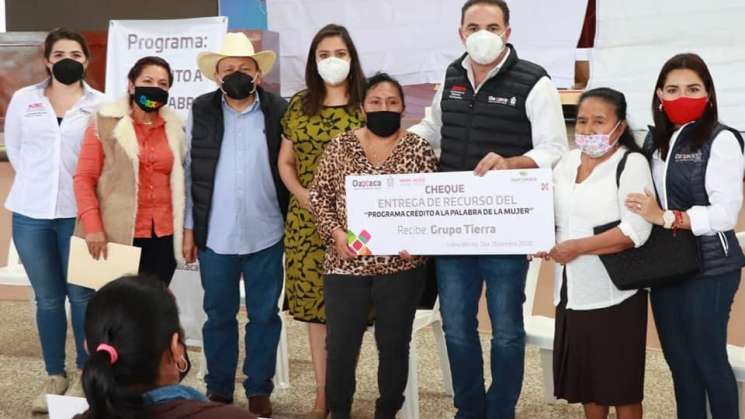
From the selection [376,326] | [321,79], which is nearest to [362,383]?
[376,326]

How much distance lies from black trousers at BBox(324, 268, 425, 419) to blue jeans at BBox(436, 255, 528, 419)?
0.45ft

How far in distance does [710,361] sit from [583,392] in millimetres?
401

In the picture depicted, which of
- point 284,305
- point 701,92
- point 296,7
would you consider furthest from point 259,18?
point 701,92

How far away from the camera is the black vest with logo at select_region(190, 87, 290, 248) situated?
3.55 m

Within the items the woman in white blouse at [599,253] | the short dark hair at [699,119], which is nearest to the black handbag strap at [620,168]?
the woman in white blouse at [599,253]

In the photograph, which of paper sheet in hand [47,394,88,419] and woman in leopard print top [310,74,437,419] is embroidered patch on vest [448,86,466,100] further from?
paper sheet in hand [47,394,88,419]

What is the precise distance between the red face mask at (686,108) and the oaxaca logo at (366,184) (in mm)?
941

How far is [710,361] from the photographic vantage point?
2.86 m

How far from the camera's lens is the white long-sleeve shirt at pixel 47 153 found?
3699 millimetres

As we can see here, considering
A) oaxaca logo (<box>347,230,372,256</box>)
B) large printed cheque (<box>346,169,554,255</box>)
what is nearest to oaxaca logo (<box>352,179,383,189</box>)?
large printed cheque (<box>346,169,554,255</box>)

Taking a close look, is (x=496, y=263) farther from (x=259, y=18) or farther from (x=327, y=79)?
(x=259, y=18)

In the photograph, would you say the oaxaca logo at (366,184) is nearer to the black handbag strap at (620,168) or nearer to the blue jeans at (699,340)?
the black handbag strap at (620,168)

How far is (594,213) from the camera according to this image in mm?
2939

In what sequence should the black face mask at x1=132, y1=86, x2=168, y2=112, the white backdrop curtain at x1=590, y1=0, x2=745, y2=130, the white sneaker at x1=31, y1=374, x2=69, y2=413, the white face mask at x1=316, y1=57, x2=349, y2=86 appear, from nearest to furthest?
the white face mask at x1=316, y1=57, x2=349, y2=86 → the black face mask at x1=132, y1=86, x2=168, y2=112 → the white sneaker at x1=31, y1=374, x2=69, y2=413 → the white backdrop curtain at x1=590, y1=0, x2=745, y2=130
